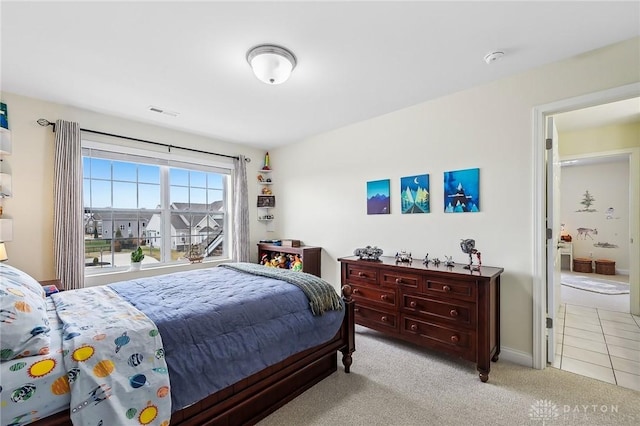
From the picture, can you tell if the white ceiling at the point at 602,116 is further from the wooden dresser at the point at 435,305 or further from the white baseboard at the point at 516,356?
the white baseboard at the point at 516,356

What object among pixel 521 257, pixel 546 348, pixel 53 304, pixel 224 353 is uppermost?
pixel 521 257

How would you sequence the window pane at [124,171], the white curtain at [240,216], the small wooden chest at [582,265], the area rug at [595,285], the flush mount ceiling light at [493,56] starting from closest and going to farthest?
the flush mount ceiling light at [493,56], the window pane at [124,171], the white curtain at [240,216], the area rug at [595,285], the small wooden chest at [582,265]

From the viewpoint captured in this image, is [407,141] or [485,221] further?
[407,141]

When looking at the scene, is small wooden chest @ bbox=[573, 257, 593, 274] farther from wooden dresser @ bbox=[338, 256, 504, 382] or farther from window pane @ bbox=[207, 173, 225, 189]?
window pane @ bbox=[207, 173, 225, 189]

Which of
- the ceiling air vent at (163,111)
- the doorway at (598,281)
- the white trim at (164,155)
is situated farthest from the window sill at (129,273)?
the doorway at (598,281)

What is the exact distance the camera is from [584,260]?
19.8 ft

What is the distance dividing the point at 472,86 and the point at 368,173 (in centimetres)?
139

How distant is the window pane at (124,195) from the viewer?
3.52 m

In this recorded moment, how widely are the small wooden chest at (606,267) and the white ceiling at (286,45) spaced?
18.8 feet

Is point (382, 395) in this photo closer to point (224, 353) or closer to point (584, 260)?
point (224, 353)

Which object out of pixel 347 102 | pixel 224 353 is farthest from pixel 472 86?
pixel 224 353

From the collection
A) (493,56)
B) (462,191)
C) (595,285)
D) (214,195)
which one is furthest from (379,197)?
(595,285)

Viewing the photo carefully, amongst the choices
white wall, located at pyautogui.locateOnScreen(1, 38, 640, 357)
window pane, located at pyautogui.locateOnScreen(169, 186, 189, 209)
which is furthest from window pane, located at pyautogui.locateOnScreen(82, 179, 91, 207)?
window pane, located at pyautogui.locateOnScreen(169, 186, 189, 209)

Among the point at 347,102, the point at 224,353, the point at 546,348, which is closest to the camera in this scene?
the point at 224,353
